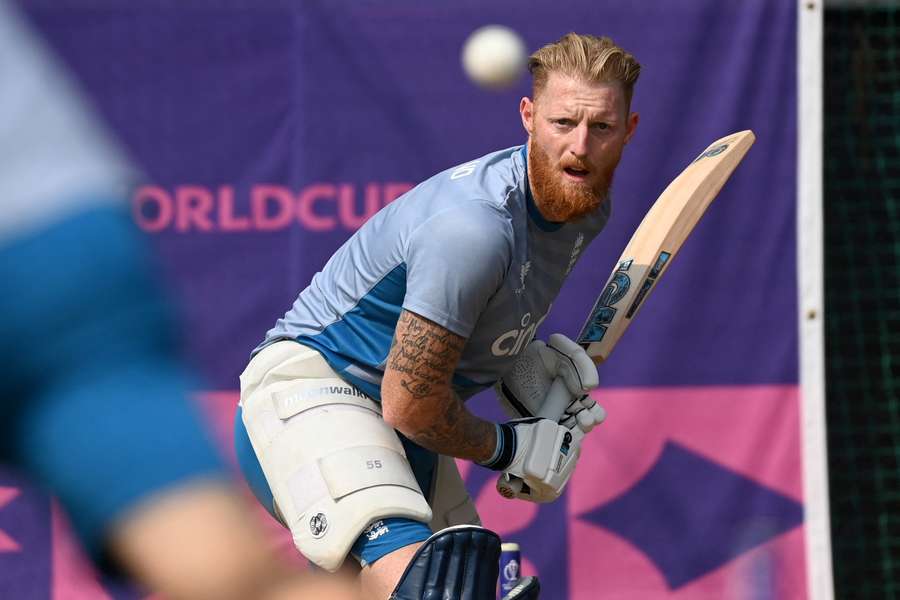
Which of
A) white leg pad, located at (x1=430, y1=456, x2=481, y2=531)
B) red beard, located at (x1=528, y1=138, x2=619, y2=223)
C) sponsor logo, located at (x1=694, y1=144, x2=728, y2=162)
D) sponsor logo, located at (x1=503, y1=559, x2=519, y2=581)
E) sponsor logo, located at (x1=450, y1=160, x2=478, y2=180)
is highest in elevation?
sponsor logo, located at (x1=450, y1=160, x2=478, y2=180)

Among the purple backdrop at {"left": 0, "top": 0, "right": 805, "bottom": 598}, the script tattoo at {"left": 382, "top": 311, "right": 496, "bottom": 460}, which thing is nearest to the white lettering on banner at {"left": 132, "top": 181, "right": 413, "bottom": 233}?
the purple backdrop at {"left": 0, "top": 0, "right": 805, "bottom": 598}

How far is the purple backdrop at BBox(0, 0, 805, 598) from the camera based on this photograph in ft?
13.9

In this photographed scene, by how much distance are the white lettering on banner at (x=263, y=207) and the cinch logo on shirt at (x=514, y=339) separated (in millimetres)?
1446

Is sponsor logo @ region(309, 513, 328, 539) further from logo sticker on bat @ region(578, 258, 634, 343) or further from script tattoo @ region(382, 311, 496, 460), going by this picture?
logo sticker on bat @ region(578, 258, 634, 343)

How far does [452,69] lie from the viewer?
429cm

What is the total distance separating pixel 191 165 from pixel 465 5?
973 mm

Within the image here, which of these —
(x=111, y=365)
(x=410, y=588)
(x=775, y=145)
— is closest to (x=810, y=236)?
(x=775, y=145)

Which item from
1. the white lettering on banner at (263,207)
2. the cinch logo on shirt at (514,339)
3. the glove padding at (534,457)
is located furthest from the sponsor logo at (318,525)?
the white lettering on banner at (263,207)

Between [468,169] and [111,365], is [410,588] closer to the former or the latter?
[468,169]

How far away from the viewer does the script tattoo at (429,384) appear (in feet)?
8.55

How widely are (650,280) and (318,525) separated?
3.86 feet

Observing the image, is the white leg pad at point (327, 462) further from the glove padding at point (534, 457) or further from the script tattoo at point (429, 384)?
the glove padding at point (534, 457)

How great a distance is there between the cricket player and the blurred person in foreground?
129 cm

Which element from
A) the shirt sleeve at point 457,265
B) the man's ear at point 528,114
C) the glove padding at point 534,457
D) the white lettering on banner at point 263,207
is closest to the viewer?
the shirt sleeve at point 457,265
